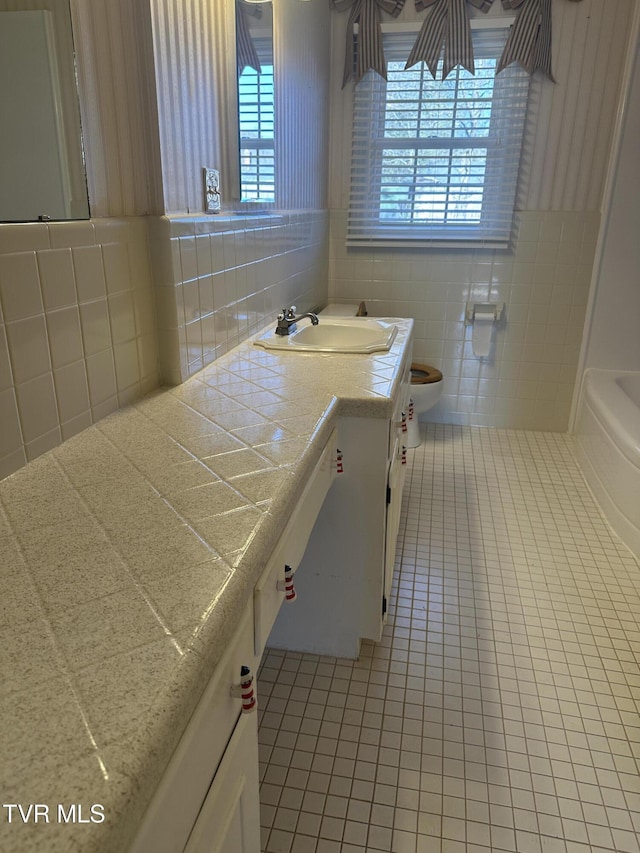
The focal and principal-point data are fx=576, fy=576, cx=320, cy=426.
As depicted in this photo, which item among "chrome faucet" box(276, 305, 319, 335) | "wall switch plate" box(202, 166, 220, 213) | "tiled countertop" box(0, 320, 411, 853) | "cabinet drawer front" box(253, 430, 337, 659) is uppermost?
"wall switch plate" box(202, 166, 220, 213)

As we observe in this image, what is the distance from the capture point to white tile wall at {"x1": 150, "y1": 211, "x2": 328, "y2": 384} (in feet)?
4.61

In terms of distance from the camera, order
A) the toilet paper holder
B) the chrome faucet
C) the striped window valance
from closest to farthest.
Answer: the chrome faucet
the striped window valance
the toilet paper holder

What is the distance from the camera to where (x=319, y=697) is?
157cm

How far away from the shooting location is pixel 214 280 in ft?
5.35

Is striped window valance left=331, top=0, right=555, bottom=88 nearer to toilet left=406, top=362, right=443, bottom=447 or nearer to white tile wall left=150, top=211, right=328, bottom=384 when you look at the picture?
white tile wall left=150, top=211, right=328, bottom=384

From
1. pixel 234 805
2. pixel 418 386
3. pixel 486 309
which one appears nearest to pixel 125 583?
pixel 234 805

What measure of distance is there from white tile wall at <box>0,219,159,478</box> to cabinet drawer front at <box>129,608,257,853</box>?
21.1 inches

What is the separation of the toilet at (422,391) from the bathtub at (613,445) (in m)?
0.78

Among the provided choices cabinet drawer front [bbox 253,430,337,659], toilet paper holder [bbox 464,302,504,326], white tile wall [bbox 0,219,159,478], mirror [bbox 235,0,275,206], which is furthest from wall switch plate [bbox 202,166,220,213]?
toilet paper holder [bbox 464,302,504,326]

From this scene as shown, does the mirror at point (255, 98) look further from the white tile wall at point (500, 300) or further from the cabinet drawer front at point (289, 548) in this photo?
the white tile wall at point (500, 300)

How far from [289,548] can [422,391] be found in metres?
2.08

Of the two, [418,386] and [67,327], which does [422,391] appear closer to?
[418,386]

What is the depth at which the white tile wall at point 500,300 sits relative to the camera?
3.09 metres

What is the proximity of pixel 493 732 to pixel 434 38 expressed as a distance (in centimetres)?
302
